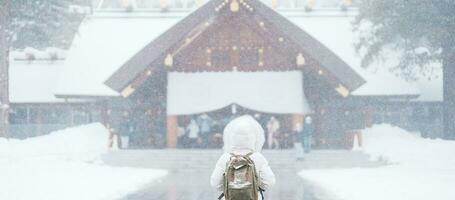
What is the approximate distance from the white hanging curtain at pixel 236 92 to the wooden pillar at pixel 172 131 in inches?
11.6

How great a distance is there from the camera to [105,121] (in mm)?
30391

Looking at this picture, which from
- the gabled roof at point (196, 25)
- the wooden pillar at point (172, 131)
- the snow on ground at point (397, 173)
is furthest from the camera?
the wooden pillar at point (172, 131)

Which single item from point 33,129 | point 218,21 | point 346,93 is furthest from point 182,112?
point 33,129

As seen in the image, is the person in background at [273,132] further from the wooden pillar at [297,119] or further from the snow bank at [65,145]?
the snow bank at [65,145]

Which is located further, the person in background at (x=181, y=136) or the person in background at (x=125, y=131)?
the person in background at (x=181, y=136)

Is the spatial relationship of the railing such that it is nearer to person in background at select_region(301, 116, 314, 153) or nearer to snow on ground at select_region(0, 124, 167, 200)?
snow on ground at select_region(0, 124, 167, 200)

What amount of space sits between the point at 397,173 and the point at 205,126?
34.2 feet

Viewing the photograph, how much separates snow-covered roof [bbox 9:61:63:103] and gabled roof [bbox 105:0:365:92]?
7.30 metres

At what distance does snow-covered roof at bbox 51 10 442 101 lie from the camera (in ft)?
98.9

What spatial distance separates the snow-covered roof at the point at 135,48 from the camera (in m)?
30.2

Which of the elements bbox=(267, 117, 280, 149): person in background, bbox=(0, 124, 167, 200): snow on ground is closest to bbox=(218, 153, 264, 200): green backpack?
bbox=(0, 124, 167, 200): snow on ground

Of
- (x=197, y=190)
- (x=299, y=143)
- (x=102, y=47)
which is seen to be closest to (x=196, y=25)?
(x=299, y=143)

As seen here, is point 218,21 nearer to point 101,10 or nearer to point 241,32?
A: point 241,32

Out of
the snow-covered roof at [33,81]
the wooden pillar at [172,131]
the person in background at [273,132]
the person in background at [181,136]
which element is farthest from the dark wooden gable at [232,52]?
the snow-covered roof at [33,81]
